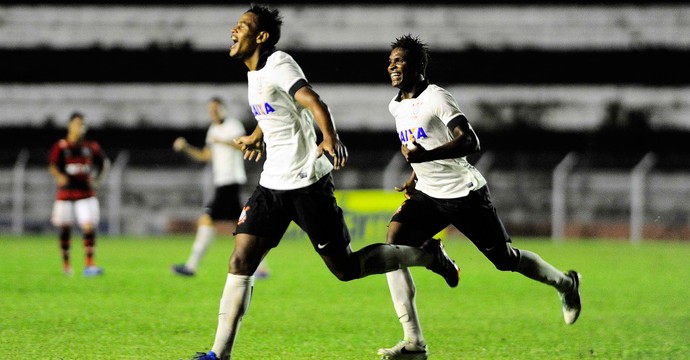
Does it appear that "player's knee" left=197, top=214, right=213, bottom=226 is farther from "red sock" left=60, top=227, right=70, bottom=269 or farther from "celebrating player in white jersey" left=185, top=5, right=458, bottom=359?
"celebrating player in white jersey" left=185, top=5, right=458, bottom=359

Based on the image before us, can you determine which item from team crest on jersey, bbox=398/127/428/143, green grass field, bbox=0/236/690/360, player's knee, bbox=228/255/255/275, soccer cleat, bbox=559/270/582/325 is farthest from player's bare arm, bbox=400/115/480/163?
soccer cleat, bbox=559/270/582/325

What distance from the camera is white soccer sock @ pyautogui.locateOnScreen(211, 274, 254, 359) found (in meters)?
5.50

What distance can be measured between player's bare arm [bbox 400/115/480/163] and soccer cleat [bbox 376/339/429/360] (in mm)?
1202

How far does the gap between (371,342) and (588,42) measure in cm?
2379

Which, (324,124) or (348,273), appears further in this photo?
(348,273)

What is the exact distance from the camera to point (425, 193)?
6.57 metres

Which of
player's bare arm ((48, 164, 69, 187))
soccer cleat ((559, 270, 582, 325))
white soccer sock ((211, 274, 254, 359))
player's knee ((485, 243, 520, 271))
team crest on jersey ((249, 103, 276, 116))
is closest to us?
white soccer sock ((211, 274, 254, 359))

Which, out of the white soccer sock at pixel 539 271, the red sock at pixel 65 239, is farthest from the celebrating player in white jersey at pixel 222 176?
the white soccer sock at pixel 539 271

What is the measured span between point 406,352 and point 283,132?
64.3 inches

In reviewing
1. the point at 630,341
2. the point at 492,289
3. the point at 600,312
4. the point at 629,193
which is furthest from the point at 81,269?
the point at 629,193

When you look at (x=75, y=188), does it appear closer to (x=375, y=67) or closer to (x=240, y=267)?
(x=240, y=267)

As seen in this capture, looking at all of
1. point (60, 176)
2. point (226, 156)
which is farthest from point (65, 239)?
point (226, 156)

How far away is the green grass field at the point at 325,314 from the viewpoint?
7.08 metres

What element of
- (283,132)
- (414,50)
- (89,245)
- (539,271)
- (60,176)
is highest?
(414,50)
